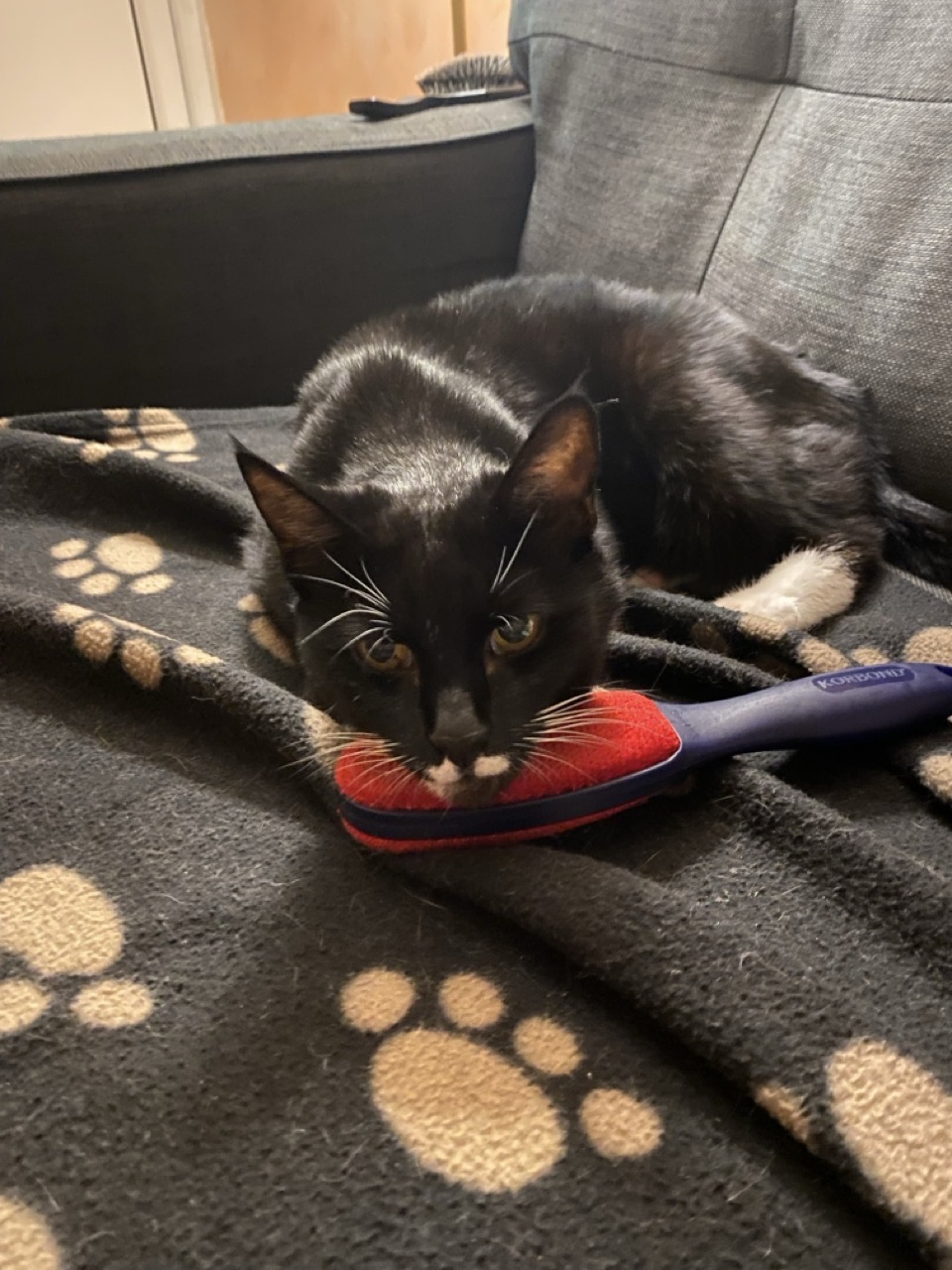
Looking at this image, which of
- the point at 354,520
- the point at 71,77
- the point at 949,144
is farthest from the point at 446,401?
the point at 71,77

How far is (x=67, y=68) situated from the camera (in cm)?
263

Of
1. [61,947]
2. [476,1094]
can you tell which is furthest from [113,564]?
[476,1094]

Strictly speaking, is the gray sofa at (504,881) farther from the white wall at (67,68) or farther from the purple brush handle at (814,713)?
the white wall at (67,68)

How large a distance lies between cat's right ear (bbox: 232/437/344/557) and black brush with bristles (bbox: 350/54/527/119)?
1106 millimetres

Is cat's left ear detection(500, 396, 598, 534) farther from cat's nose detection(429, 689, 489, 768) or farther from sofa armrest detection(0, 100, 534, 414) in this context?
sofa armrest detection(0, 100, 534, 414)

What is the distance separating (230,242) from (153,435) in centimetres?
34

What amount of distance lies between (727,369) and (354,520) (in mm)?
589

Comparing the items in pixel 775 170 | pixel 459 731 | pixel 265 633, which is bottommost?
pixel 265 633

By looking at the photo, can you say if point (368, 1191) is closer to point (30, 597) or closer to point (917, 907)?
point (917, 907)

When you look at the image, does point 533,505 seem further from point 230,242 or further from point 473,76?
point 473,76

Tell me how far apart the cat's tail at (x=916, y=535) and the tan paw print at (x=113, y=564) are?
864 mm

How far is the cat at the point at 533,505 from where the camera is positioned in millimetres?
775

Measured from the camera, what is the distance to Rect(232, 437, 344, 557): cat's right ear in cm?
77

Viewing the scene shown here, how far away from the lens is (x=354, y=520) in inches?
32.9
